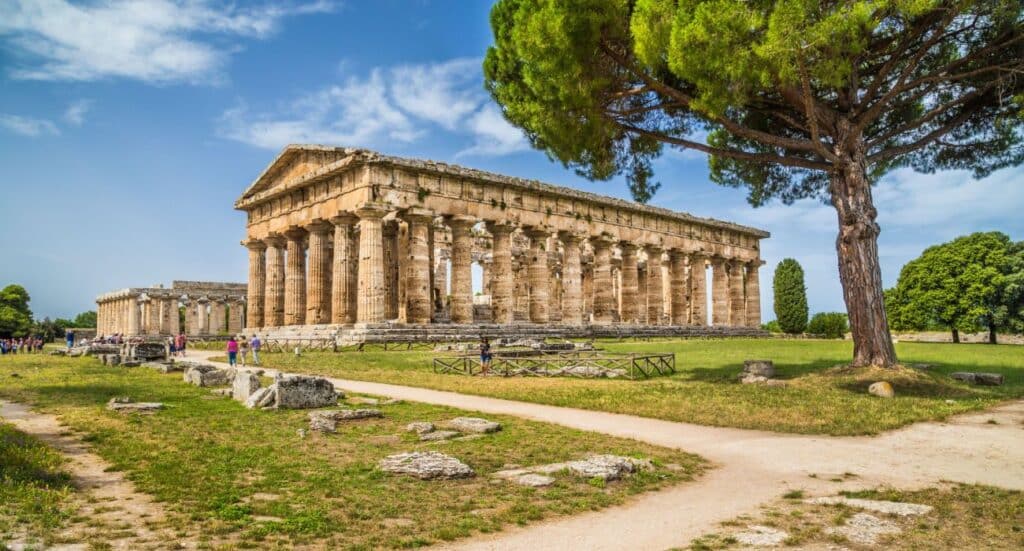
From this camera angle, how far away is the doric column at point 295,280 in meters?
38.8

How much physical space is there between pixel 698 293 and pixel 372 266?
28.5m

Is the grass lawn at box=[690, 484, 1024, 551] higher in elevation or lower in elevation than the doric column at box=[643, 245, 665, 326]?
lower

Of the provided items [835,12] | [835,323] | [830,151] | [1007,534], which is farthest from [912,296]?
[1007,534]

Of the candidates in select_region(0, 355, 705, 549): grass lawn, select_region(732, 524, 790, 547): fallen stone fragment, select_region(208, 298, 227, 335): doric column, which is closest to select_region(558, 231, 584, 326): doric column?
select_region(0, 355, 705, 549): grass lawn

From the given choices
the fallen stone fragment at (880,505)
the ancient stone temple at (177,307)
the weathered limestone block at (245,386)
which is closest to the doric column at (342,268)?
the weathered limestone block at (245,386)

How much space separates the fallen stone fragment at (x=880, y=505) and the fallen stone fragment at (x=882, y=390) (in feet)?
29.5

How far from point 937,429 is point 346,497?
9464mm

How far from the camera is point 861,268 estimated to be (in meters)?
17.3

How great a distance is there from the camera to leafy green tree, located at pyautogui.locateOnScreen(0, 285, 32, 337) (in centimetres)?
5897

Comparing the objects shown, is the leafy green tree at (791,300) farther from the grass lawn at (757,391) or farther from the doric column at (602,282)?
the grass lawn at (757,391)

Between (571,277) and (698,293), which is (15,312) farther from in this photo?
(698,293)

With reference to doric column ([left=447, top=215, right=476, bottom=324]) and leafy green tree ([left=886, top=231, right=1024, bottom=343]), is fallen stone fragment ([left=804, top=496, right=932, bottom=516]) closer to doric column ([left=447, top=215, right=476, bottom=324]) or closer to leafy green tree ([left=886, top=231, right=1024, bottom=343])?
doric column ([left=447, top=215, right=476, bottom=324])

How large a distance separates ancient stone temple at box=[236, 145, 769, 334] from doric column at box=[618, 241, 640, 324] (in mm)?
75

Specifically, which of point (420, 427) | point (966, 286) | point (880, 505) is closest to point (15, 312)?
point (420, 427)
